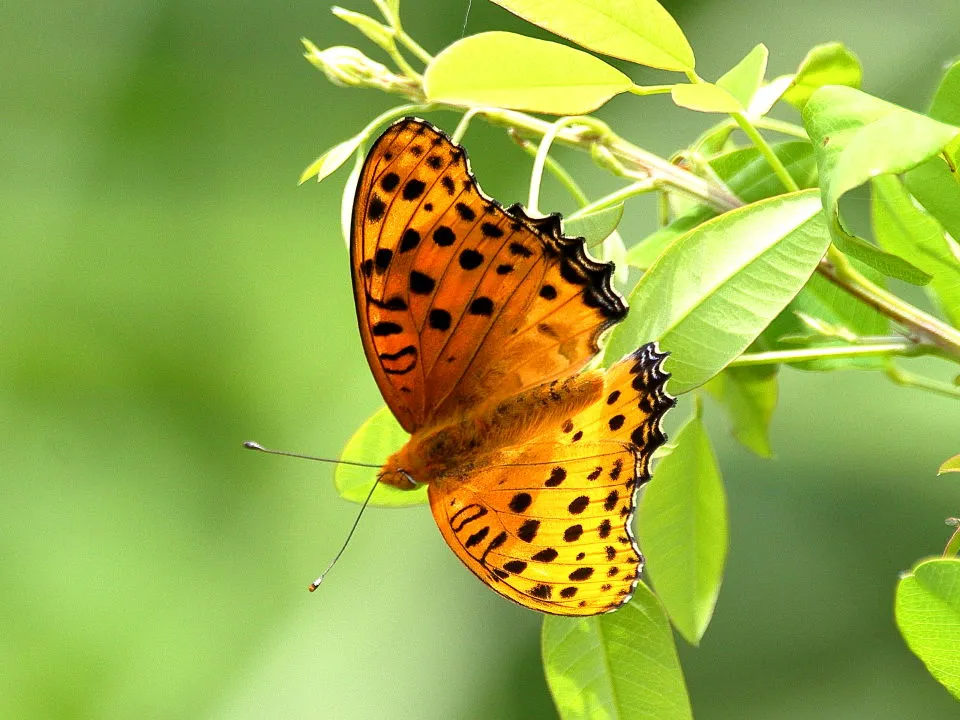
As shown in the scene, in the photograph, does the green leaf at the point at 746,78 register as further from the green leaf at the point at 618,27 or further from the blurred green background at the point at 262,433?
the blurred green background at the point at 262,433

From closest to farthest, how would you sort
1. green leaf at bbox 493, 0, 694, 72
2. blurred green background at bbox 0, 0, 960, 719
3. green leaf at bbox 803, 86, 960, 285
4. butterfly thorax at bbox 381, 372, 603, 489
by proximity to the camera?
1. green leaf at bbox 803, 86, 960, 285
2. green leaf at bbox 493, 0, 694, 72
3. butterfly thorax at bbox 381, 372, 603, 489
4. blurred green background at bbox 0, 0, 960, 719

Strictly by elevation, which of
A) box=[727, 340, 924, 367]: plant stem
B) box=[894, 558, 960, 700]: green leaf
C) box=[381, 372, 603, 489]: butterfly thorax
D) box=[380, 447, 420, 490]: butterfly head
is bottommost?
box=[380, 447, 420, 490]: butterfly head

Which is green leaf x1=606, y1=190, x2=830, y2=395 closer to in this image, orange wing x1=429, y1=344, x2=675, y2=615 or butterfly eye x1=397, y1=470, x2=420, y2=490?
orange wing x1=429, y1=344, x2=675, y2=615

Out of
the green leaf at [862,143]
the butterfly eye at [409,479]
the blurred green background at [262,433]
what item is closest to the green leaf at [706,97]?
the green leaf at [862,143]

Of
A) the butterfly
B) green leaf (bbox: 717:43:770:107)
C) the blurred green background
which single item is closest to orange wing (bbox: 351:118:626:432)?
the butterfly

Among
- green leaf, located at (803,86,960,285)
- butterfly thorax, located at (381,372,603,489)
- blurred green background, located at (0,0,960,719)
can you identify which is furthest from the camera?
blurred green background, located at (0,0,960,719)

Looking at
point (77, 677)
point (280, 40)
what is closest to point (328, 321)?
point (280, 40)
